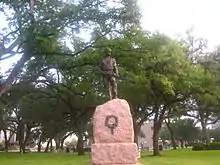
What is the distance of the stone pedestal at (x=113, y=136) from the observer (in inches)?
542

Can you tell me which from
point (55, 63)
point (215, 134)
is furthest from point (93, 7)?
point (215, 134)

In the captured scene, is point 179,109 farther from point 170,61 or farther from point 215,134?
point 215,134

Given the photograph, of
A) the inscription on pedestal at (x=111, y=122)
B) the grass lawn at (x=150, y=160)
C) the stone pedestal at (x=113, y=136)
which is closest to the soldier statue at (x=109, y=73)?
the stone pedestal at (x=113, y=136)

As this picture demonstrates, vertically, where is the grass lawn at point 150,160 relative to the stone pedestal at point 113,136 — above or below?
below

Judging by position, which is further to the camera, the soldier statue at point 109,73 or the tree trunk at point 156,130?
the tree trunk at point 156,130

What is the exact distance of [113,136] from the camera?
1416cm

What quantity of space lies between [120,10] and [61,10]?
9.79 ft

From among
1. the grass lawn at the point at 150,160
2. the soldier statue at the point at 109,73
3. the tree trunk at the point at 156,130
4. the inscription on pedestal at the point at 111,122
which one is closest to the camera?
the inscription on pedestal at the point at 111,122

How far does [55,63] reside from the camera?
26844 millimetres

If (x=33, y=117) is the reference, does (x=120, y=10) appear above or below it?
above

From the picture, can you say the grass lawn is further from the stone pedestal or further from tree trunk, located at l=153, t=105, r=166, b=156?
the stone pedestal

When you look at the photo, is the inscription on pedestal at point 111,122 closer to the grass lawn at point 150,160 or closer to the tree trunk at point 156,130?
the grass lawn at point 150,160

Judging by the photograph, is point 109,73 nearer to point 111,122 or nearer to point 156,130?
point 111,122

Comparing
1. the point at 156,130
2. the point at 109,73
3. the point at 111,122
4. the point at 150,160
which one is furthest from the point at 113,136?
the point at 156,130
